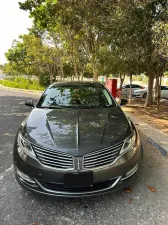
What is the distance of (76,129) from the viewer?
2670 mm

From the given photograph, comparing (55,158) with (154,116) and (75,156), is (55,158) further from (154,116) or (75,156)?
(154,116)

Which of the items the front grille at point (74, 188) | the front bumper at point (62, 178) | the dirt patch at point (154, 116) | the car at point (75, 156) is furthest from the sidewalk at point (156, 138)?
the front grille at point (74, 188)

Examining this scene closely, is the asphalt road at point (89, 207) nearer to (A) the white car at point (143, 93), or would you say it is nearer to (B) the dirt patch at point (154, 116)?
(B) the dirt patch at point (154, 116)

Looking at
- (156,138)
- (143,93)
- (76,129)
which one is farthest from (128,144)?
(143,93)

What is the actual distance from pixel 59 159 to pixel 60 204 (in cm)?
65

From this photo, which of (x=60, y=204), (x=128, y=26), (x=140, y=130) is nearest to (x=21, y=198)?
(x=60, y=204)

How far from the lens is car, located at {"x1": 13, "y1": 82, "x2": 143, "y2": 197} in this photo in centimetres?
221

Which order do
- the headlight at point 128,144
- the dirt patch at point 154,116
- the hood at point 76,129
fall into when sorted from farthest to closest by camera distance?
the dirt patch at point 154,116, the headlight at point 128,144, the hood at point 76,129

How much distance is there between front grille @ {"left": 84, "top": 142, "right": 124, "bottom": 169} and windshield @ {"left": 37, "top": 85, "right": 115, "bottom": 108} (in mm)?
1380

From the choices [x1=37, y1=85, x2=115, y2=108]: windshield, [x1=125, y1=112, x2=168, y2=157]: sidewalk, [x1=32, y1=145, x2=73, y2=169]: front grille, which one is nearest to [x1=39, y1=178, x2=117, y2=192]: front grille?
[x1=32, y1=145, x2=73, y2=169]: front grille

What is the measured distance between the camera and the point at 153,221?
2.22 metres

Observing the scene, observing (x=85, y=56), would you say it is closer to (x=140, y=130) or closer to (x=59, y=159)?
(x=140, y=130)

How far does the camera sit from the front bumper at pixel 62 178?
222 centimetres

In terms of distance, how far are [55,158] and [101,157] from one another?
1.69 feet
